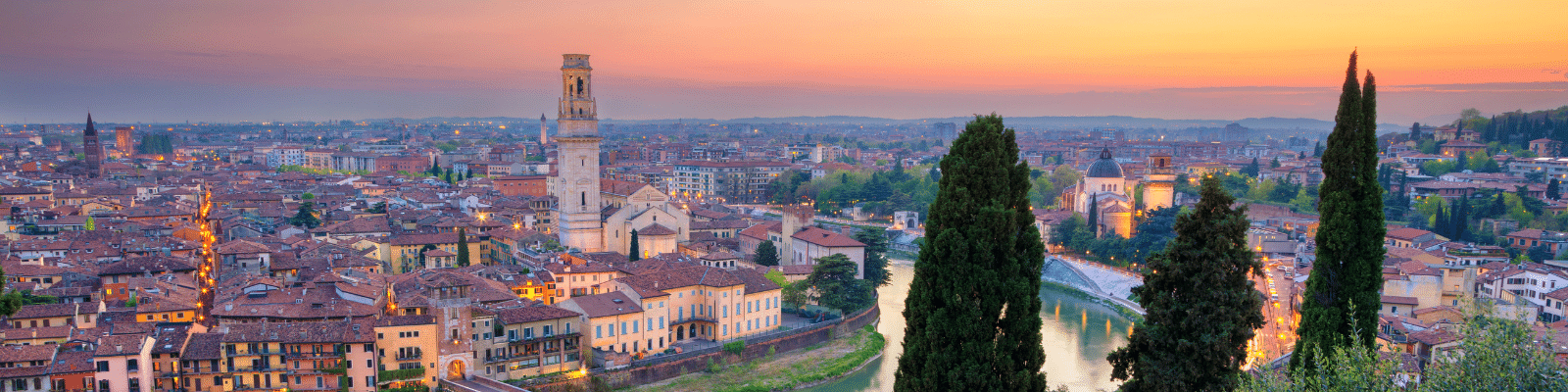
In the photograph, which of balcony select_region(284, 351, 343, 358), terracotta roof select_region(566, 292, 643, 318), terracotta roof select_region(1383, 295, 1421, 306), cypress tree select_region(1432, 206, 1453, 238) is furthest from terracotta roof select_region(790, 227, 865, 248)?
cypress tree select_region(1432, 206, 1453, 238)

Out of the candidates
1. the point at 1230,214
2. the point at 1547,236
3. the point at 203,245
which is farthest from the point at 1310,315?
the point at 203,245

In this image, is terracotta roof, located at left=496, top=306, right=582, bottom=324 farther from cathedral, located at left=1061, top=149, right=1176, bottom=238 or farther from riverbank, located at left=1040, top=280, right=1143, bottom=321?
cathedral, located at left=1061, top=149, right=1176, bottom=238

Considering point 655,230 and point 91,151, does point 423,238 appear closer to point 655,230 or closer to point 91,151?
point 655,230

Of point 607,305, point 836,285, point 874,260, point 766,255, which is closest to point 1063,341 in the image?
point 836,285

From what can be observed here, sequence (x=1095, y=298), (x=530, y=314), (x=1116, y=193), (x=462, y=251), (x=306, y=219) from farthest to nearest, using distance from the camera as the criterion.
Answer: (x=1116, y=193), (x=306, y=219), (x=1095, y=298), (x=462, y=251), (x=530, y=314)

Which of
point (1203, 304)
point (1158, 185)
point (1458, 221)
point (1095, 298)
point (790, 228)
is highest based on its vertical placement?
point (1203, 304)

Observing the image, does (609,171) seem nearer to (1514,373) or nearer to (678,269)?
(678,269)

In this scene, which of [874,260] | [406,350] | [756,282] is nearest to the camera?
[406,350]
